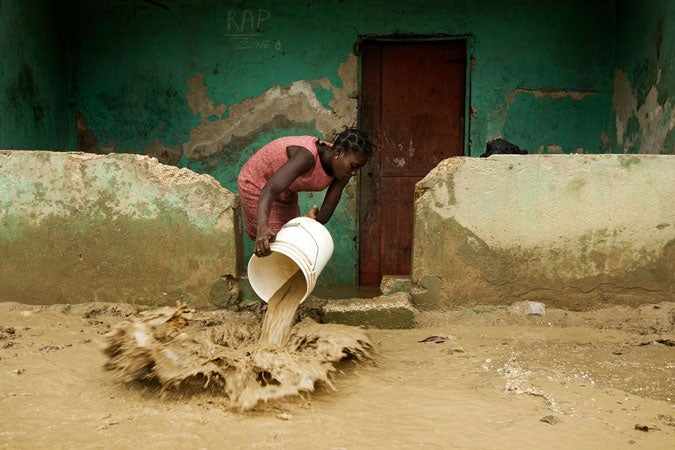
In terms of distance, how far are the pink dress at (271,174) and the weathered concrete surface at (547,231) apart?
2.12 feet

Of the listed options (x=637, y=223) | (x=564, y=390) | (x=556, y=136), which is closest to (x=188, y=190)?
(x=564, y=390)

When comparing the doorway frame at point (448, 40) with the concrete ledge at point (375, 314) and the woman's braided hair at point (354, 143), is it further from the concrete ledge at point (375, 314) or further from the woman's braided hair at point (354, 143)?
the woman's braided hair at point (354, 143)

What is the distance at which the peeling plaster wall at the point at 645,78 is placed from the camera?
4754 millimetres

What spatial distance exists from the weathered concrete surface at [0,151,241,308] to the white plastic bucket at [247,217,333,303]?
15.3 inches

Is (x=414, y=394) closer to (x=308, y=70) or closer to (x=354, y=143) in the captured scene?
(x=354, y=143)

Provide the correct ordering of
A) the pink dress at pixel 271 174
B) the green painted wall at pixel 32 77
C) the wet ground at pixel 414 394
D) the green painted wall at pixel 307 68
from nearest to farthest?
the wet ground at pixel 414 394 < the pink dress at pixel 271 174 < the green painted wall at pixel 32 77 < the green painted wall at pixel 307 68

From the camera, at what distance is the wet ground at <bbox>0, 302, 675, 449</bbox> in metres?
2.20

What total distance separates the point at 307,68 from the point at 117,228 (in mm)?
2763

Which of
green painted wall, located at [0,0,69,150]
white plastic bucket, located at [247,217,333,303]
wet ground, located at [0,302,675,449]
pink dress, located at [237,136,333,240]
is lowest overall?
wet ground, located at [0,302,675,449]

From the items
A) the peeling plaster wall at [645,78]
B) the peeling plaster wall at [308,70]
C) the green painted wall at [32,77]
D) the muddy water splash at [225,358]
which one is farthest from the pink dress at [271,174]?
the peeling plaster wall at [645,78]

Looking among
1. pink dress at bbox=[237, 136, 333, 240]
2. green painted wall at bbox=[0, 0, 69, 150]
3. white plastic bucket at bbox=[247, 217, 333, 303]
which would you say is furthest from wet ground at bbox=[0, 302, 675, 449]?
green painted wall at bbox=[0, 0, 69, 150]

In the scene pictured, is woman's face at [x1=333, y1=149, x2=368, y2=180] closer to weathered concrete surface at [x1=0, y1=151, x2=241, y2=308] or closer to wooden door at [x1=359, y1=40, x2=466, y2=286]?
weathered concrete surface at [x1=0, y1=151, x2=241, y2=308]

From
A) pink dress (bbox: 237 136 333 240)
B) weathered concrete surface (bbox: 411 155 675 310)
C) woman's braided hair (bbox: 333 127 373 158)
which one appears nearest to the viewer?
woman's braided hair (bbox: 333 127 373 158)

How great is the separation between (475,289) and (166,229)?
1.83m
